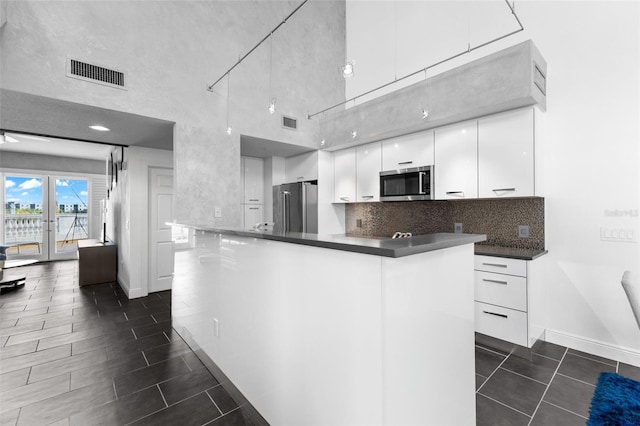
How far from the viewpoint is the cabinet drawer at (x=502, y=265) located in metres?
2.53

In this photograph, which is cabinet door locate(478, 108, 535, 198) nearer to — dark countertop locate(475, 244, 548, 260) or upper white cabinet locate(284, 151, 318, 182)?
dark countertop locate(475, 244, 548, 260)

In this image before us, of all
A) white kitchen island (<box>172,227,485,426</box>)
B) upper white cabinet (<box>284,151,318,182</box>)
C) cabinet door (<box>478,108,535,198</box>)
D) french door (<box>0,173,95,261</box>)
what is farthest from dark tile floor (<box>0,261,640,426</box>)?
french door (<box>0,173,95,261</box>)

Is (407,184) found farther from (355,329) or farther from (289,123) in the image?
(355,329)

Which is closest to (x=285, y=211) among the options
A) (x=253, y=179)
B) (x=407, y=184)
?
(x=253, y=179)

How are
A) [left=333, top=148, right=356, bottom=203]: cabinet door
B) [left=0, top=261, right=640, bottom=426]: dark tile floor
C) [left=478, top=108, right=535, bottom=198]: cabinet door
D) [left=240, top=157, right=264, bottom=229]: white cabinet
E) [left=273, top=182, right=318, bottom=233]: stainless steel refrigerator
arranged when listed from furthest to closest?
1. [left=240, top=157, right=264, bottom=229]: white cabinet
2. [left=273, top=182, right=318, bottom=233]: stainless steel refrigerator
3. [left=333, top=148, right=356, bottom=203]: cabinet door
4. [left=478, top=108, right=535, bottom=198]: cabinet door
5. [left=0, top=261, right=640, bottom=426]: dark tile floor

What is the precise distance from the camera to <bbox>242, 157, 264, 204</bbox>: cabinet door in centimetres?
497

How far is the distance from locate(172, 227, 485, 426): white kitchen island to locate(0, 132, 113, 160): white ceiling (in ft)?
19.9

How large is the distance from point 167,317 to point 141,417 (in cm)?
191

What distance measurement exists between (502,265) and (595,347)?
1.07 metres

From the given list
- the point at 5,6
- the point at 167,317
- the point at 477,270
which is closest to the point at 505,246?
the point at 477,270

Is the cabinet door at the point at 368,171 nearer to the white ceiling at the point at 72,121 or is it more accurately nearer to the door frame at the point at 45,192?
the white ceiling at the point at 72,121

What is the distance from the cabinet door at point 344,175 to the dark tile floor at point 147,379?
2.45 m

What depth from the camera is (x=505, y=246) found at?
311 cm

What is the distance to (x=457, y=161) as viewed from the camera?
3.09 metres
